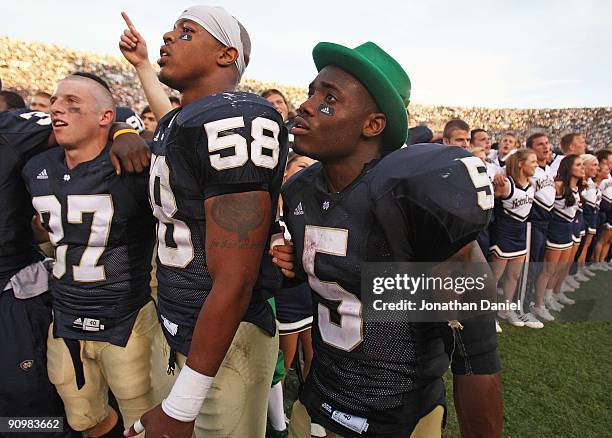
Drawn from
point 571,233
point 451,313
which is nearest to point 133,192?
point 451,313

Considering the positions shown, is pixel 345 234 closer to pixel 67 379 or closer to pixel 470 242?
pixel 470 242

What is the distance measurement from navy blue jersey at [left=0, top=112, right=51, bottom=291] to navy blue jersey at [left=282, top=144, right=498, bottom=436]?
170 centimetres

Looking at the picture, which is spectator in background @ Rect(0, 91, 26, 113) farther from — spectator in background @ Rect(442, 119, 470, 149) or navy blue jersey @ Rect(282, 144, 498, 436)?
spectator in background @ Rect(442, 119, 470, 149)

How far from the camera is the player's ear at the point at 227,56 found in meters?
1.77

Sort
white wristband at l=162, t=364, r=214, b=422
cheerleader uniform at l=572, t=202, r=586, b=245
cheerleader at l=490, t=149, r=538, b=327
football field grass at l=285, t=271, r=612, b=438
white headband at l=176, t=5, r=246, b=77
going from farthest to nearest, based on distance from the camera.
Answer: cheerleader uniform at l=572, t=202, r=586, b=245
cheerleader at l=490, t=149, r=538, b=327
football field grass at l=285, t=271, r=612, b=438
white headband at l=176, t=5, r=246, b=77
white wristband at l=162, t=364, r=214, b=422

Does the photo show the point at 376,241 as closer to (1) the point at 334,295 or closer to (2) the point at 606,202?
(1) the point at 334,295

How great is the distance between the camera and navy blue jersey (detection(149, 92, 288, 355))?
1366 millimetres

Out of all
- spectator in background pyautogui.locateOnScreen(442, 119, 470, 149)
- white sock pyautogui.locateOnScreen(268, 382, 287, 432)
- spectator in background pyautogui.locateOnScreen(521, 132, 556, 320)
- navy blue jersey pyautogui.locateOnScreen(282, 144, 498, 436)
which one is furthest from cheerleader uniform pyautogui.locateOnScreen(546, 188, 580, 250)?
navy blue jersey pyautogui.locateOnScreen(282, 144, 498, 436)

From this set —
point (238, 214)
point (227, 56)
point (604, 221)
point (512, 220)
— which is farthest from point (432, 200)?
point (604, 221)

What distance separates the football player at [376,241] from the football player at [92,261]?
102 centimetres

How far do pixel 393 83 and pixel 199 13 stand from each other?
0.87m

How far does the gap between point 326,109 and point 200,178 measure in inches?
19.3

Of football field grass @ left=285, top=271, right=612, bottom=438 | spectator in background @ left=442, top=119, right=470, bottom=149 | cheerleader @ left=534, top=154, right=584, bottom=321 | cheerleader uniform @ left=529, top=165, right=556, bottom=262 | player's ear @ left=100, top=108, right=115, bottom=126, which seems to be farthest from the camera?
cheerleader @ left=534, top=154, right=584, bottom=321

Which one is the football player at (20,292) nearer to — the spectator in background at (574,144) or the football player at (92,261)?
the football player at (92,261)
